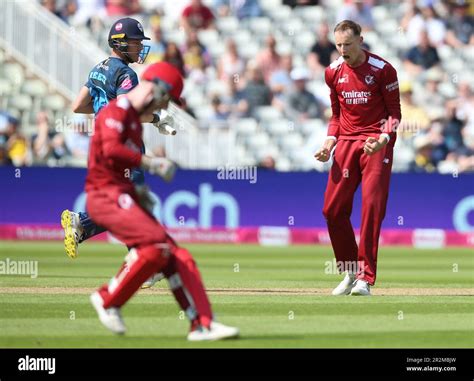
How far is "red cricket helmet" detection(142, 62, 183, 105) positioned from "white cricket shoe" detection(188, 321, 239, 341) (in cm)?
162

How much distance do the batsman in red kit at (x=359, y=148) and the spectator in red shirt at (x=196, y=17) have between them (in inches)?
532

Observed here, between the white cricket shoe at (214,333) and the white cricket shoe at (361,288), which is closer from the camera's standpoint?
the white cricket shoe at (214,333)

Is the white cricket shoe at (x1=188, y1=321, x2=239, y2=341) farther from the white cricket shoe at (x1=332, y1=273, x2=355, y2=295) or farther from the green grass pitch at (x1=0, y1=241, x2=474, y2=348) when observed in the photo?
the white cricket shoe at (x1=332, y1=273, x2=355, y2=295)

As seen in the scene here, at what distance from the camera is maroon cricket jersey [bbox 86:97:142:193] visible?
8.38 m

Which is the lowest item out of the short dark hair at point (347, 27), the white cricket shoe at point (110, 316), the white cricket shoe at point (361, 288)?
the white cricket shoe at point (110, 316)

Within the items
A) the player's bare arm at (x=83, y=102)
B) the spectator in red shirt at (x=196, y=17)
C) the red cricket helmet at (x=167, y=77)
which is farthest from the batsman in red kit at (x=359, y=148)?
the spectator in red shirt at (x=196, y=17)

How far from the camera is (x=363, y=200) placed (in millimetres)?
11727

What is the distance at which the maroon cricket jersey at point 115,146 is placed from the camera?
8375 millimetres

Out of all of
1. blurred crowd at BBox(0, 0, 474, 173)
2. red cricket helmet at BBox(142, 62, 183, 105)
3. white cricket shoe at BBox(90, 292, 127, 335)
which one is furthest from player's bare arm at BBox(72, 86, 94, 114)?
blurred crowd at BBox(0, 0, 474, 173)

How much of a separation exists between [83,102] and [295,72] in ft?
39.0

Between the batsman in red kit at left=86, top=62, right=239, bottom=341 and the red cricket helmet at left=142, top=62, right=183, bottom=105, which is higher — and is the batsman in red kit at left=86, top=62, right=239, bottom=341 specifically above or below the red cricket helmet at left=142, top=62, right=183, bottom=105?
below

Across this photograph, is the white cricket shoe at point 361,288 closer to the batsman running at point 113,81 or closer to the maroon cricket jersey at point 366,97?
the maroon cricket jersey at point 366,97
